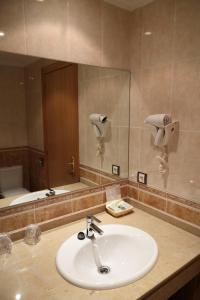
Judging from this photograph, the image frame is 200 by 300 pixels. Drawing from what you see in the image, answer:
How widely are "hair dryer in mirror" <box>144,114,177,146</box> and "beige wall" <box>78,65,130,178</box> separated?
1.04 feet

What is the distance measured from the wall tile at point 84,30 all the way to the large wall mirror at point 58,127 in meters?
0.07

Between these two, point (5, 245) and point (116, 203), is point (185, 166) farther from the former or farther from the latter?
point (5, 245)

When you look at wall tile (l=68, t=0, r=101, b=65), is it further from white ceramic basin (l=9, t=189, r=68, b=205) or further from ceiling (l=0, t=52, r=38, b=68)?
white ceramic basin (l=9, t=189, r=68, b=205)

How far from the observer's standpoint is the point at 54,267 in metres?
1.00

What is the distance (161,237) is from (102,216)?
16.6 inches

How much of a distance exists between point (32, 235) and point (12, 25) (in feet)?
3.56

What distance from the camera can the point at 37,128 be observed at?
50.5 inches

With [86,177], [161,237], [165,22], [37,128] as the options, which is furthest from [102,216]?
[165,22]

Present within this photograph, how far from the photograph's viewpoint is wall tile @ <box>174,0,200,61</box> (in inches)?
46.4

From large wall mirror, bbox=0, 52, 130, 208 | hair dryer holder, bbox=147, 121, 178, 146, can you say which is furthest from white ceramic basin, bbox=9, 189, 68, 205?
hair dryer holder, bbox=147, 121, 178, 146

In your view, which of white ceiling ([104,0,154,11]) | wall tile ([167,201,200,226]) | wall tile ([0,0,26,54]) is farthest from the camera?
white ceiling ([104,0,154,11])

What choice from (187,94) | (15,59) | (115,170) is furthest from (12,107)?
(187,94)

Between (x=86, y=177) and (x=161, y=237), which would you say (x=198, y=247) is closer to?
(x=161, y=237)

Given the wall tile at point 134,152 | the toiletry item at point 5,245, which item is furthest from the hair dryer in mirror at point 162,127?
the toiletry item at point 5,245
